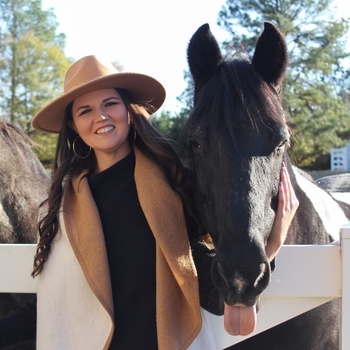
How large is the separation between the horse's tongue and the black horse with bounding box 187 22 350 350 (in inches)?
2.7

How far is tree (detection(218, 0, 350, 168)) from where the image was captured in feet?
77.0

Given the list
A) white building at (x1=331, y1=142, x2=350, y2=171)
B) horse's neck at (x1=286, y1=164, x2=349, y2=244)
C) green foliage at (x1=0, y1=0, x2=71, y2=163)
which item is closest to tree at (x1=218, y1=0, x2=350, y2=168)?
white building at (x1=331, y1=142, x2=350, y2=171)

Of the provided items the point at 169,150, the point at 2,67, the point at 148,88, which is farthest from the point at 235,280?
the point at 2,67

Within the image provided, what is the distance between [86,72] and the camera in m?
2.36

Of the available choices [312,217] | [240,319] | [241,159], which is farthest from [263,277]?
[312,217]

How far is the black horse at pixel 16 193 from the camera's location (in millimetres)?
3324

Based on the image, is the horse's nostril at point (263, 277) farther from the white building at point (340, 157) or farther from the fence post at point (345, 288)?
the white building at point (340, 157)

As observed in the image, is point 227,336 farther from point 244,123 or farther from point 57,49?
point 57,49

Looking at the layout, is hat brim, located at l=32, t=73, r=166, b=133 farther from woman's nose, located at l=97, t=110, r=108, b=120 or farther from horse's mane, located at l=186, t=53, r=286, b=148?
horse's mane, located at l=186, t=53, r=286, b=148

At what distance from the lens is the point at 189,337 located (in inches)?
83.4

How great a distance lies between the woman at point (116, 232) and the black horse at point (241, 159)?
141mm

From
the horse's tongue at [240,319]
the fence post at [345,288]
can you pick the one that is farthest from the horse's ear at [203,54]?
the horse's tongue at [240,319]

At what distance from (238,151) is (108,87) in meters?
0.67

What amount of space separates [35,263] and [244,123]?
1.00 meters
